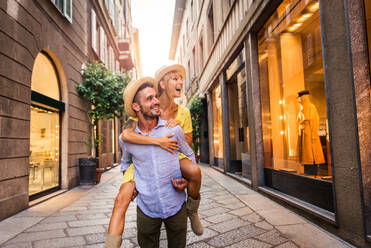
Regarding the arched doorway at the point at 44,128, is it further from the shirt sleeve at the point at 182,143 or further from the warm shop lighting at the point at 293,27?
the warm shop lighting at the point at 293,27

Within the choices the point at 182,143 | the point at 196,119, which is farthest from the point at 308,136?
the point at 196,119

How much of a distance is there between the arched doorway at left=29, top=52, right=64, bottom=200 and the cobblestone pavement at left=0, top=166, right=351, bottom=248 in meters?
0.83

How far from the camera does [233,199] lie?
522cm

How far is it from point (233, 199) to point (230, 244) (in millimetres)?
2363

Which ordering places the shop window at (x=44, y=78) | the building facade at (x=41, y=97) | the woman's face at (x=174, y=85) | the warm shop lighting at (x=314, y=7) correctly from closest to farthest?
the woman's face at (x=174, y=85) → the warm shop lighting at (x=314, y=7) → the building facade at (x=41, y=97) → the shop window at (x=44, y=78)

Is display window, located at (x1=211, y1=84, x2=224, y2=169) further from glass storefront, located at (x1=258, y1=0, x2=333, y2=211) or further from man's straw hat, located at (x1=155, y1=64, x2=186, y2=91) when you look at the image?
man's straw hat, located at (x1=155, y1=64, x2=186, y2=91)

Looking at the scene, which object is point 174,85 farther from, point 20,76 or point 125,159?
point 20,76

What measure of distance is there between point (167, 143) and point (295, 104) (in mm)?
3885

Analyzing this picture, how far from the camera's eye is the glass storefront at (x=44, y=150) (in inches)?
227

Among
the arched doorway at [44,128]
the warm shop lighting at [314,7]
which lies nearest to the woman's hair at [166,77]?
the warm shop lighting at [314,7]

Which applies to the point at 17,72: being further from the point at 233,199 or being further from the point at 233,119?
the point at 233,119

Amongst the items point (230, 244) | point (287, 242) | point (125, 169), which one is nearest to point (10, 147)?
point (125, 169)

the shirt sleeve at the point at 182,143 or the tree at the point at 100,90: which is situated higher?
the tree at the point at 100,90

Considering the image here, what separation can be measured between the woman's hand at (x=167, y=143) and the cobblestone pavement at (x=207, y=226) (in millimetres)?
1589
